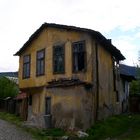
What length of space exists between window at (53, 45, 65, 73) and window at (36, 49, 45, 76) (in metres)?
1.53

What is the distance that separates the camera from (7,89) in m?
50.8

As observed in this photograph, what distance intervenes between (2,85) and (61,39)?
20.6 meters

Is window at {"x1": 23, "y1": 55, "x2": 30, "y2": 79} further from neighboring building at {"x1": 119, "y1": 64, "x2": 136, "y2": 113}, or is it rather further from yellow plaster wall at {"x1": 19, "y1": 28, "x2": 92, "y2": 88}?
neighboring building at {"x1": 119, "y1": 64, "x2": 136, "y2": 113}

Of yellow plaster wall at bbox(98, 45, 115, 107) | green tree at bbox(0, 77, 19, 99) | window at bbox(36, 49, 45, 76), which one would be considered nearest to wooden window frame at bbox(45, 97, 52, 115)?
window at bbox(36, 49, 45, 76)

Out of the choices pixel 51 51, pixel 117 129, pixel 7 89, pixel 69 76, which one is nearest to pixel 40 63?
pixel 51 51

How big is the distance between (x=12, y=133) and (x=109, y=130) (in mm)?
6320

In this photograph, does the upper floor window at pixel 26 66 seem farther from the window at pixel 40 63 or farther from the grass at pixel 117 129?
the grass at pixel 117 129

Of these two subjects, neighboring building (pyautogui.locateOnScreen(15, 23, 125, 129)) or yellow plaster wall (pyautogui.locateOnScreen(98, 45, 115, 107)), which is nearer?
neighboring building (pyautogui.locateOnScreen(15, 23, 125, 129))

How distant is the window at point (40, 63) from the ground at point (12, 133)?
16.8 ft

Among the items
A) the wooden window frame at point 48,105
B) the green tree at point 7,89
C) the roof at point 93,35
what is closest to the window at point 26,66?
the roof at point 93,35

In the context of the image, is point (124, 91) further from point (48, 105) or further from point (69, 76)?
point (48, 105)

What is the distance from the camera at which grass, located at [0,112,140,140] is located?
83.1 ft

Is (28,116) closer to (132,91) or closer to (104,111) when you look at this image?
(104,111)

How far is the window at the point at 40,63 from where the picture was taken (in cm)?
3299
